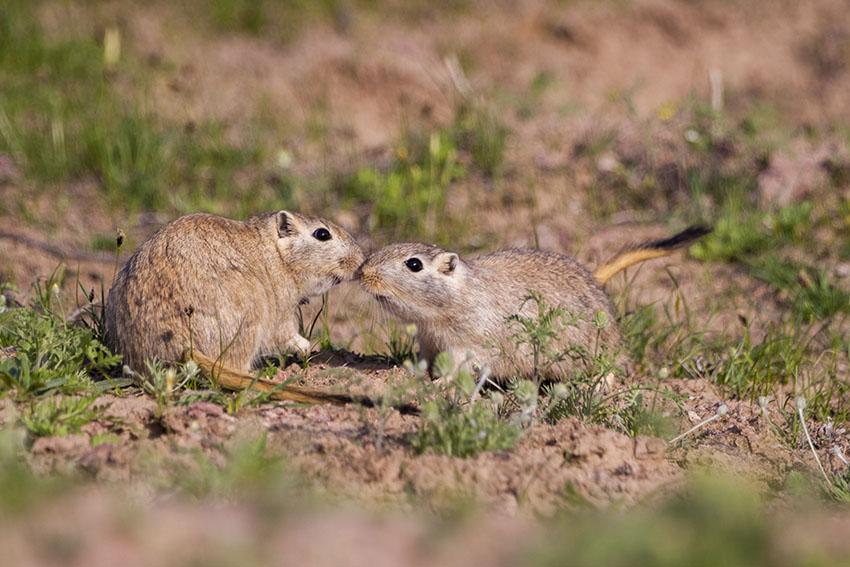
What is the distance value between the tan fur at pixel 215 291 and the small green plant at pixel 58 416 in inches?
20.4

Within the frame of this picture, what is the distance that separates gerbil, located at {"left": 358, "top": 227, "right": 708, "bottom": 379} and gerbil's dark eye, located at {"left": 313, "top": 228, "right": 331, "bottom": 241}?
0.95ft

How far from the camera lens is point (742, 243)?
631 cm

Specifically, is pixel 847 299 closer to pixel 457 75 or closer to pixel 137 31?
pixel 457 75

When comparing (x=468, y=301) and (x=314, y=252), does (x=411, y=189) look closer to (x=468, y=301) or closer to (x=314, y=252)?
(x=314, y=252)

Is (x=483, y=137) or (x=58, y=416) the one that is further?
(x=483, y=137)

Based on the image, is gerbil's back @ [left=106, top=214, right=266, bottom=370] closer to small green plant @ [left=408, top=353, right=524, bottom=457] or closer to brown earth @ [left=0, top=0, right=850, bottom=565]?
brown earth @ [left=0, top=0, right=850, bottom=565]

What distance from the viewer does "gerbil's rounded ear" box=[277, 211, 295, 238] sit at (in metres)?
4.62

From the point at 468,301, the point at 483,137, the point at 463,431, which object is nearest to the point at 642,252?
the point at 468,301

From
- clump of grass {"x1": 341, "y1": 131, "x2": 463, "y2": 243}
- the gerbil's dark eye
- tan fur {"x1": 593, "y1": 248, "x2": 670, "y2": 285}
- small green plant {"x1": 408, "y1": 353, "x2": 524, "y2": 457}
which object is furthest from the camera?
clump of grass {"x1": 341, "y1": 131, "x2": 463, "y2": 243}

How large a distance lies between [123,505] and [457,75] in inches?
242

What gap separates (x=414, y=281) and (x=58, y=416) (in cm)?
180

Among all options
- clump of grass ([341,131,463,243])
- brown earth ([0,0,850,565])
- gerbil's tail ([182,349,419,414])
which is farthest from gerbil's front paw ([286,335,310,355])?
clump of grass ([341,131,463,243])

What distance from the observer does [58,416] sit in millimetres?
3273

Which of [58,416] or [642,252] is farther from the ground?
[642,252]
